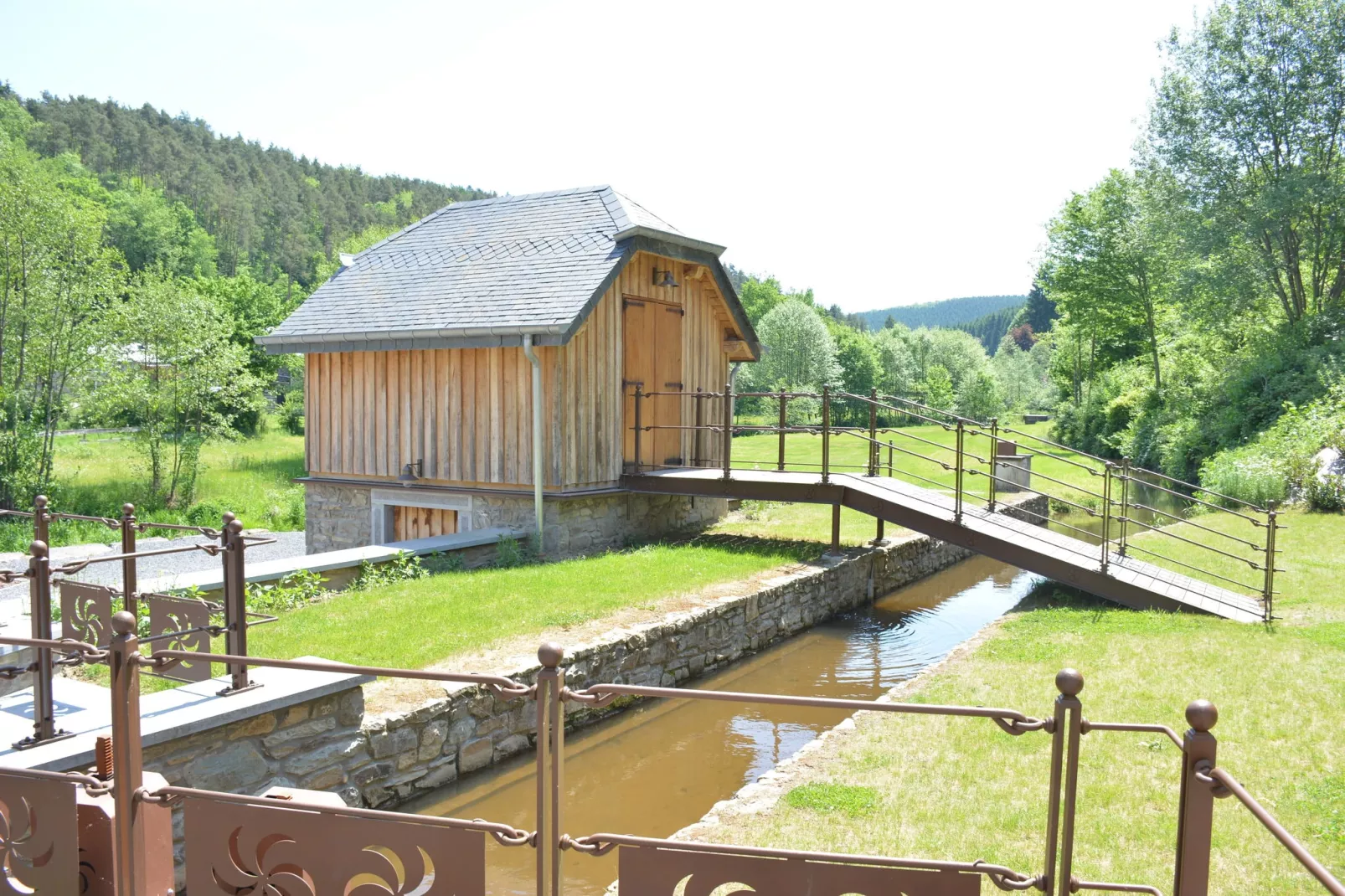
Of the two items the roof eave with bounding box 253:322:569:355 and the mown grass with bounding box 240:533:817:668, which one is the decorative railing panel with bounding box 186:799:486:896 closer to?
the mown grass with bounding box 240:533:817:668

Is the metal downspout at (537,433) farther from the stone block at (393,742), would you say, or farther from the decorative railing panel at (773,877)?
the decorative railing panel at (773,877)

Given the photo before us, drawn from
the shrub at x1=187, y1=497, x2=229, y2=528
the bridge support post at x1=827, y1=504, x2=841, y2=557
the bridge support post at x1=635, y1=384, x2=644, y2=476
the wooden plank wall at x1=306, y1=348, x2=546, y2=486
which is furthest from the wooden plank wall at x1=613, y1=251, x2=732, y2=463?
the shrub at x1=187, y1=497, x2=229, y2=528

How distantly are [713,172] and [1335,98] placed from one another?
815 inches

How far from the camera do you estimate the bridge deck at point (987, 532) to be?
952 cm

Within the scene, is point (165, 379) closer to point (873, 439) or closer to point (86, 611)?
point (873, 439)

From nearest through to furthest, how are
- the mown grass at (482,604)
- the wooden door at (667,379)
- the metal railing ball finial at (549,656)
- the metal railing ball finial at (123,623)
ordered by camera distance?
the metal railing ball finial at (549,656) < the metal railing ball finial at (123,623) < the mown grass at (482,604) < the wooden door at (667,379)

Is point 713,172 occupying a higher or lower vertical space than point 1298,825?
higher

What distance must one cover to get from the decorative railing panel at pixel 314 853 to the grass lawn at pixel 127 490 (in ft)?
46.6

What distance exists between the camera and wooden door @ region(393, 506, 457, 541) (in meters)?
13.0

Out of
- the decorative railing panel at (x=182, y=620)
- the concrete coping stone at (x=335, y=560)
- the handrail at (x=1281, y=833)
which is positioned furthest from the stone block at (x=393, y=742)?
the handrail at (x=1281, y=833)

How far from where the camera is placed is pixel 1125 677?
23.0ft

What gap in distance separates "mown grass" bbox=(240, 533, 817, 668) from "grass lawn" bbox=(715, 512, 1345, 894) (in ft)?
10.1

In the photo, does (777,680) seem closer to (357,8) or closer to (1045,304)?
(357,8)

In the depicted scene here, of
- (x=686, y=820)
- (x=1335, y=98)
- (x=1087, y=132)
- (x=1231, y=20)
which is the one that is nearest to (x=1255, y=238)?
(x=1335, y=98)
